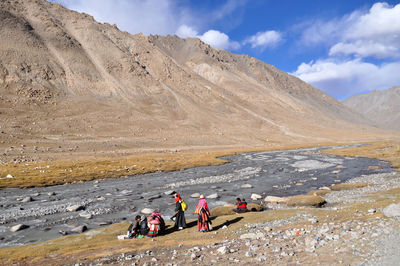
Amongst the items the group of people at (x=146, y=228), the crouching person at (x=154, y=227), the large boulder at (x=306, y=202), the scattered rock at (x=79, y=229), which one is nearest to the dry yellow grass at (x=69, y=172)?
the scattered rock at (x=79, y=229)

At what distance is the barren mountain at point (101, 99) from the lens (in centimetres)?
7412

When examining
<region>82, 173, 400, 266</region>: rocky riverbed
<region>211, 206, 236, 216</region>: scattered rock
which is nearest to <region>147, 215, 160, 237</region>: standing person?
<region>82, 173, 400, 266</region>: rocky riverbed

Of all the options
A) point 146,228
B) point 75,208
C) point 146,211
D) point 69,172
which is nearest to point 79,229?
point 146,228

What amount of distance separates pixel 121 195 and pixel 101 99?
80.6m

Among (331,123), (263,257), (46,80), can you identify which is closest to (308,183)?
(263,257)

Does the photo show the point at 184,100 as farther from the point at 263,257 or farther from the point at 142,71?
the point at 263,257

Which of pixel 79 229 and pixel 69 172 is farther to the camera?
pixel 69 172

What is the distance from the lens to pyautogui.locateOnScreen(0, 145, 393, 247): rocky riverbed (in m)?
17.1

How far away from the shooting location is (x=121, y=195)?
25719 mm

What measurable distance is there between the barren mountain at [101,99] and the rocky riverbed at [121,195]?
99.8 ft

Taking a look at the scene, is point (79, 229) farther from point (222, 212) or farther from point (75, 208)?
point (222, 212)

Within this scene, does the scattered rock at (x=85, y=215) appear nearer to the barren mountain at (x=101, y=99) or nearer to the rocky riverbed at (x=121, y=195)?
the rocky riverbed at (x=121, y=195)

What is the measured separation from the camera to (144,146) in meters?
75.6

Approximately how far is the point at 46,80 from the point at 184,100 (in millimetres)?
54618
